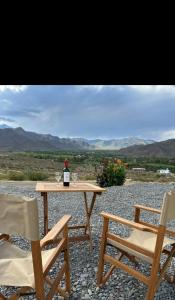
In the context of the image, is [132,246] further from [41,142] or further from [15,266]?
[41,142]

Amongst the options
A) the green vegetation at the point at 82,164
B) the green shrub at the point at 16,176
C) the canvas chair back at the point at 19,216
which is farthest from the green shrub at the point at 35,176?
the canvas chair back at the point at 19,216

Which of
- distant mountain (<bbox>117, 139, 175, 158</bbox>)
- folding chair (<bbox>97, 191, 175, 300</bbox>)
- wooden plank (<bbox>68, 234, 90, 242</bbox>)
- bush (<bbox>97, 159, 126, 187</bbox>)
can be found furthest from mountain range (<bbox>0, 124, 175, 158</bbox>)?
folding chair (<bbox>97, 191, 175, 300</bbox>)

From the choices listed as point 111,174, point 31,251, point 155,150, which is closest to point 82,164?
point 111,174

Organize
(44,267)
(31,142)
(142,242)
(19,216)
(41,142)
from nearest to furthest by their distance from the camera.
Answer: (19,216) → (44,267) → (142,242) → (31,142) → (41,142)

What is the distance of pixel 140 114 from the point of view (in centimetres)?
1221

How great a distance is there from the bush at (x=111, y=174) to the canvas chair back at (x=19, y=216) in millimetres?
5487

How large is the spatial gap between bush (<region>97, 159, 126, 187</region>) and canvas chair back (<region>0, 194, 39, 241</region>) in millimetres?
5487

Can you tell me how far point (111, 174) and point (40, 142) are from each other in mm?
8497

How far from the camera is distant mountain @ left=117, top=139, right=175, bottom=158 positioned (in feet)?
31.0

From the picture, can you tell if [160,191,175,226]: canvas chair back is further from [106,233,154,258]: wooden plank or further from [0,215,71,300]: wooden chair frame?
[0,215,71,300]: wooden chair frame

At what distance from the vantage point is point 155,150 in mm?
10156
